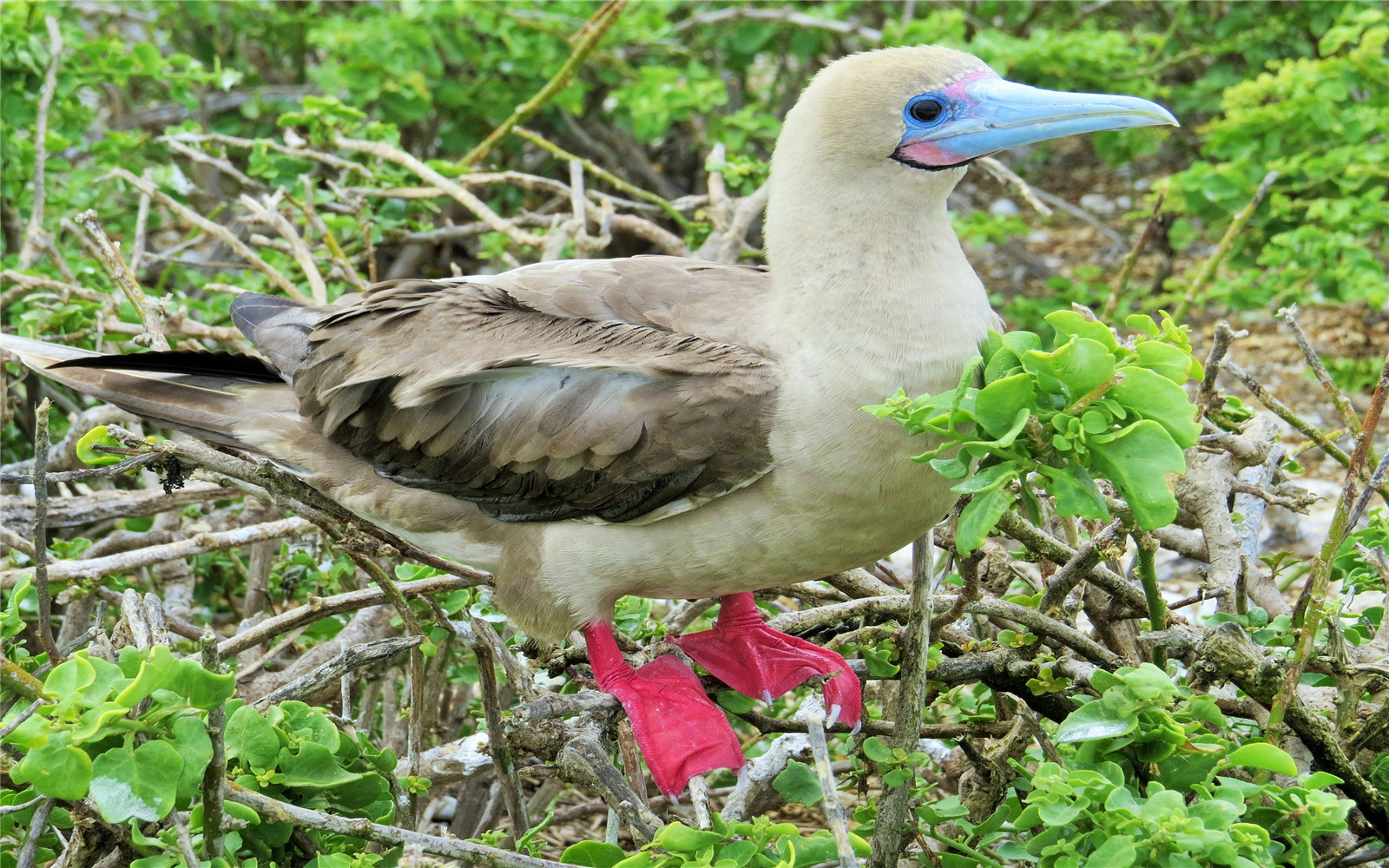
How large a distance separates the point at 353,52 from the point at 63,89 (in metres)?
1.09

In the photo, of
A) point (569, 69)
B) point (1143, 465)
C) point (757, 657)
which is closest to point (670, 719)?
point (757, 657)

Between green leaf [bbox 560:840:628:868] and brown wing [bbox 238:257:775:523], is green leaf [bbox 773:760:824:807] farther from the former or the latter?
brown wing [bbox 238:257:775:523]

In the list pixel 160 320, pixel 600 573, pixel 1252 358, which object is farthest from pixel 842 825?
pixel 1252 358

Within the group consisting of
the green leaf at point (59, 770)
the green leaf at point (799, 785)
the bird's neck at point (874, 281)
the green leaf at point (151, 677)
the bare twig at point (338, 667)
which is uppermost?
the bird's neck at point (874, 281)

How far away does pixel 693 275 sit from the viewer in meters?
2.97

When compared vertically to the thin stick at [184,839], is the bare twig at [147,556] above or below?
below

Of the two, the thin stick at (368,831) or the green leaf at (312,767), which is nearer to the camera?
the thin stick at (368,831)

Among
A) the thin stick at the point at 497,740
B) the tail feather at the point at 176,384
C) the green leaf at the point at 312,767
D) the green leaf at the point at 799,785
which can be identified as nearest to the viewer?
the green leaf at the point at 312,767

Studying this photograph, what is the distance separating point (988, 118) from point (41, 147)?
120 inches

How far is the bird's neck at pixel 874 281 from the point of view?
8.21 ft

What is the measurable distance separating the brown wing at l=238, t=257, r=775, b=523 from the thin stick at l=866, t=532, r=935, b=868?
1.53 ft

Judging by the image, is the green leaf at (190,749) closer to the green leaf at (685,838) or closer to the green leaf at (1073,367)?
the green leaf at (685,838)

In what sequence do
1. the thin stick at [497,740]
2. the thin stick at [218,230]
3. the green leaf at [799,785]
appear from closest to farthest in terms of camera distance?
the green leaf at [799,785]
the thin stick at [497,740]
the thin stick at [218,230]

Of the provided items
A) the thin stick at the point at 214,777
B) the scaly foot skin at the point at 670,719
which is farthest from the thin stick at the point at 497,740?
the thin stick at the point at 214,777
